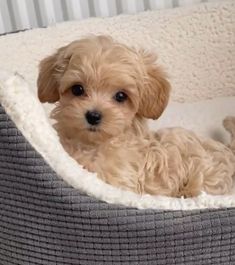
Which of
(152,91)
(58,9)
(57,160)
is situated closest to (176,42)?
(58,9)

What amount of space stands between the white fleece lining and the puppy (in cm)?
25

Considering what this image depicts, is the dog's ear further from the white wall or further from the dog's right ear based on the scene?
the white wall

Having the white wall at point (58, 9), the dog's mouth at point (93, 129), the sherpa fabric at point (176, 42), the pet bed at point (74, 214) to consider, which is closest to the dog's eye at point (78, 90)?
the dog's mouth at point (93, 129)

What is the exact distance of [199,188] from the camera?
169 cm

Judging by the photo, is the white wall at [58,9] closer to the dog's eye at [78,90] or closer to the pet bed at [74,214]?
the dog's eye at [78,90]

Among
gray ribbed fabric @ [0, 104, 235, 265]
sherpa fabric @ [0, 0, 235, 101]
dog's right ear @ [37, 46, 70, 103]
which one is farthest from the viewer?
sherpa fabric @ [0, 0, 235, 101]

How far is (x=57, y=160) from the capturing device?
133 cm

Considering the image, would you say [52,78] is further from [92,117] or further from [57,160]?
[57,160]

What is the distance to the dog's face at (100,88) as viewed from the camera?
1.60m

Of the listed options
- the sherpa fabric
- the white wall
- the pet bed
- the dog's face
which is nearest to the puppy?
the dog's face

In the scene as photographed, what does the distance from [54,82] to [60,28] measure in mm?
763

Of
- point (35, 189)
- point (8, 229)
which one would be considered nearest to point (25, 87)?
point (35, 189)

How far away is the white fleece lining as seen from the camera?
1.30 meters

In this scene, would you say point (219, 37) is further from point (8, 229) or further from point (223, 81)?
point (8, 229)
